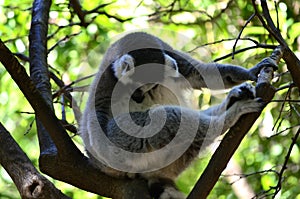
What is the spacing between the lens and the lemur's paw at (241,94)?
113 inches

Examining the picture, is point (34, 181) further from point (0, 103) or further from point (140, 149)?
point (0, 103)

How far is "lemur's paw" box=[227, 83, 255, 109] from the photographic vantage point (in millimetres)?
2867

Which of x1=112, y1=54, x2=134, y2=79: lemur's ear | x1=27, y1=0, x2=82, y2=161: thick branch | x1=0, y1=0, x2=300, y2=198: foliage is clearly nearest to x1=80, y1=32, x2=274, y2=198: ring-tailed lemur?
x1=112, y1=54, x2=134, y2=79: lemur's ear

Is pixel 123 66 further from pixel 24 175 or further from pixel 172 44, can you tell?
pixel 172 44

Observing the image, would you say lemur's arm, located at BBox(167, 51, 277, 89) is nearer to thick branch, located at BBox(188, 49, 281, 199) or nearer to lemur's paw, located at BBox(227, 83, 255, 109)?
lemur's paw, located at BBox(227, 83, 255, 109)

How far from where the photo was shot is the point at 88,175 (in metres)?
3.11

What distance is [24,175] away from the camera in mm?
2916

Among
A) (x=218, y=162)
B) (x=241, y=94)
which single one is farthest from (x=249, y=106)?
(x=218, y=162)

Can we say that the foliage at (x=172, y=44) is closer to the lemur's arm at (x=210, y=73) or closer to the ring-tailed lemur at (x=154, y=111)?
the lemur's arm at (x=210, y=73)

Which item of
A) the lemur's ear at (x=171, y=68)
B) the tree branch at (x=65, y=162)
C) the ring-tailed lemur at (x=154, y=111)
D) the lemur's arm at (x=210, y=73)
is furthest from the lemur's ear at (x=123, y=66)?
the tree branch at (x=65, y=162)

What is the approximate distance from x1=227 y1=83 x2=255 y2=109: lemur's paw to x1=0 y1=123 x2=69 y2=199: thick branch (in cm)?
100

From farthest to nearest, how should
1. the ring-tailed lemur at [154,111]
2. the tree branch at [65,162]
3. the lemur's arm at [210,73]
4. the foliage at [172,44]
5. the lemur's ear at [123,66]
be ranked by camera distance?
the foliage at [172,44], the lemur's ear at [123,66], the lemur's arm at [210,73], the ring-tailed lemur at [154,111], the tree branch at [65,162]

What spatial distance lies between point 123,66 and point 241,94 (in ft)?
3.36

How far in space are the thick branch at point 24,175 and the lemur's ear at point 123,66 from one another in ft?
2.93
